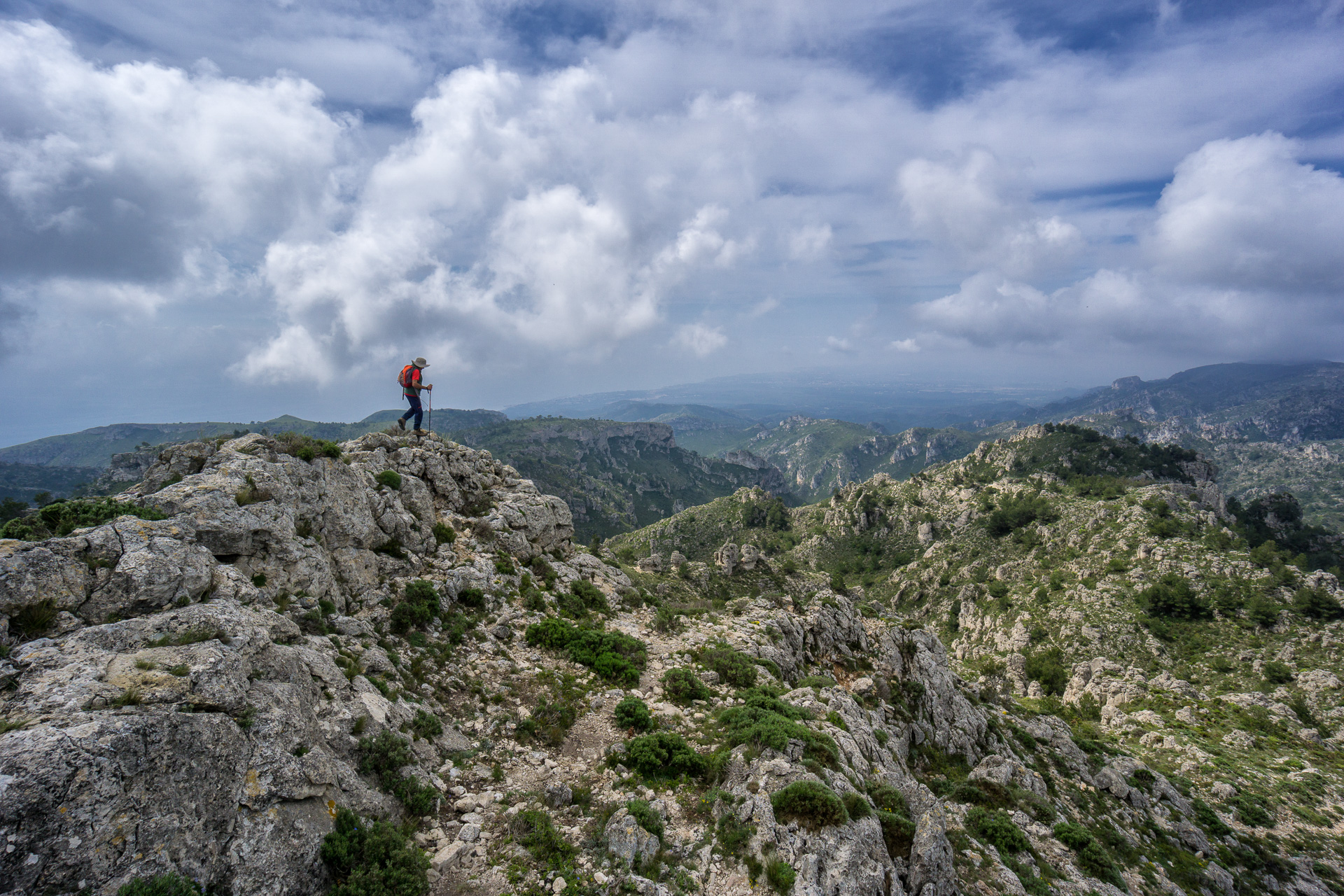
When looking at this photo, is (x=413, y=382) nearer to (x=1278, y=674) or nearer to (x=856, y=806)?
(x=856, y=806)

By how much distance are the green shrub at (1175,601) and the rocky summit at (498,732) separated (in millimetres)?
14887

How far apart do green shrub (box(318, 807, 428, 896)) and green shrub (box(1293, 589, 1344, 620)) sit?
91.0 metres

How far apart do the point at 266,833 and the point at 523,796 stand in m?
6.11

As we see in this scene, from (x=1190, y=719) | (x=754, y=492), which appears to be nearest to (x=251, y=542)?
(x=1190, y=719)

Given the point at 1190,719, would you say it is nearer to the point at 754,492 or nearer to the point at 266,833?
the point at 266,833

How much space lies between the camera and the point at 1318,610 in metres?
55.0

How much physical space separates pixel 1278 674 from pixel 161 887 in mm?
84547

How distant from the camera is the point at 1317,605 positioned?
5509 centimetres

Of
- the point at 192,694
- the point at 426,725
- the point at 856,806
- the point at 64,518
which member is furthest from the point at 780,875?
the point at 64,518

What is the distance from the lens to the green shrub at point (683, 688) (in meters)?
19.7

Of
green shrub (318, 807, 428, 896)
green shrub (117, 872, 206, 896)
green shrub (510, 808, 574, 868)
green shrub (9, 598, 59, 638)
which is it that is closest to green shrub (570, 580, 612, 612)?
green shrub (510, 808, 574, 868)

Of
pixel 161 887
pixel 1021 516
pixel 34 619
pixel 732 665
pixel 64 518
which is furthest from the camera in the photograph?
pixel 1021 516

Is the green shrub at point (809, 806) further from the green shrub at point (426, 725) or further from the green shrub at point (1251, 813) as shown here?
the green shrub at point (1251, 813)

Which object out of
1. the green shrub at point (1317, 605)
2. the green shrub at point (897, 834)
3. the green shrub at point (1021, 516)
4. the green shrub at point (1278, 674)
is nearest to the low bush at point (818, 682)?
the green shrub at point (897, 834)
